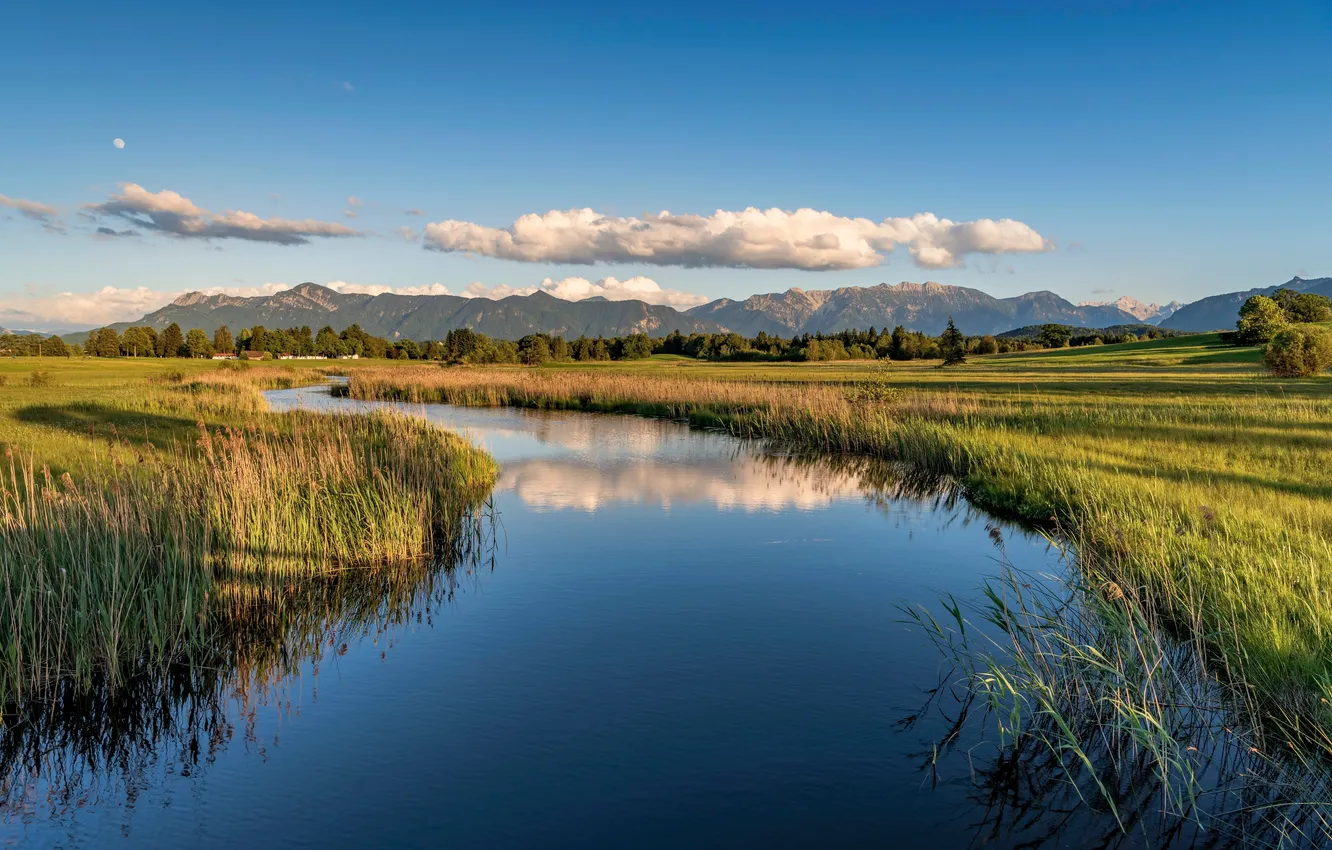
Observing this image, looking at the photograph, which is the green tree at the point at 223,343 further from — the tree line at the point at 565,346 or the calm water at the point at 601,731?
the calm water at the point at 601,731

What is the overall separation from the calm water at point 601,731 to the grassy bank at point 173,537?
150cm

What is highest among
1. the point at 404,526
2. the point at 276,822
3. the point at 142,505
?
the point at 142,505

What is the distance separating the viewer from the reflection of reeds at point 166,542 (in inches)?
321

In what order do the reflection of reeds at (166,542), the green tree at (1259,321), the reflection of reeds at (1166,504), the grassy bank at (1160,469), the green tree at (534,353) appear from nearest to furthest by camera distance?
the reflection of reeds at (1166,504) → the grassy bank at (1160,469) → the reflection of reeds at (166,542) → the green tree at (1259,321) → the green tree at (534,353)

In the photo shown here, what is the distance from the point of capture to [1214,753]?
6.80 meters

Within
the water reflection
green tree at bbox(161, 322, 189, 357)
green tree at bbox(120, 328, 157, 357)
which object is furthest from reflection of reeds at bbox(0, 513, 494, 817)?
green tree at bbox(120, 328, 157, 357)

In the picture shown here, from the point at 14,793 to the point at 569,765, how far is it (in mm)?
4723

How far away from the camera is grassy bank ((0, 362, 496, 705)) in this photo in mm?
8195

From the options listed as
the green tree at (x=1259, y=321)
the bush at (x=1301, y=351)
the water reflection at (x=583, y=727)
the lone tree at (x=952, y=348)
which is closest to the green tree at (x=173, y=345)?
the lone tree at (x=952, y=348)

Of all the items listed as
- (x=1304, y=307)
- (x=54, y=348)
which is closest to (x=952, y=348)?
(x=1304, y=307)

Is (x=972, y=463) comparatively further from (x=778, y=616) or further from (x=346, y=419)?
(x=346, y=419)

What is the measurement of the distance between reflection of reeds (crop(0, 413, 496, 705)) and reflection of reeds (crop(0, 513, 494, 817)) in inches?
8.3

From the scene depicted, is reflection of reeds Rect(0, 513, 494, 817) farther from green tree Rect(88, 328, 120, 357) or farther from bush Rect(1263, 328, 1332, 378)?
green tree Rect(88, 328, 120, 357)

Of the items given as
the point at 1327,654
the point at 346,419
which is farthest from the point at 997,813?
the point at 346,419
